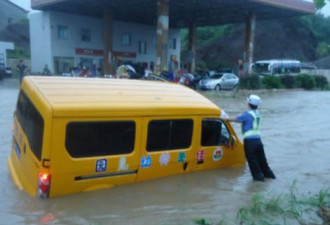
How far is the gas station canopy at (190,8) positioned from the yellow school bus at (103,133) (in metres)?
28.2

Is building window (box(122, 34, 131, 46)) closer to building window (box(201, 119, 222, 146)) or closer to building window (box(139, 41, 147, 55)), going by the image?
building window (box(139, 41, 147, 55))

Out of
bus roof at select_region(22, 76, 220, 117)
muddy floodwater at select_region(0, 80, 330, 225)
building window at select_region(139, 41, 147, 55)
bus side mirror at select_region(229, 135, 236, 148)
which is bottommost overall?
muddy floodwater at select_region(0, 80, 330, 225)

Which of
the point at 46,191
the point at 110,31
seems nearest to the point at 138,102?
the point at 46,191

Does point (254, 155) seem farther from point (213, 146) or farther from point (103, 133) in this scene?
point (103, 133)

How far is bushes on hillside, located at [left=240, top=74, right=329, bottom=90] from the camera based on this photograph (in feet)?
91.0

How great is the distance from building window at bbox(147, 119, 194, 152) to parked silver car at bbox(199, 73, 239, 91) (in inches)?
895

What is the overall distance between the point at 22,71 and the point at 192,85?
11152 mm

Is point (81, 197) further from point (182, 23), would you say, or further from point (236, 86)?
point (182, 23)

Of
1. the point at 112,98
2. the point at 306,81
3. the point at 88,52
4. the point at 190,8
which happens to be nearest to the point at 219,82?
the point at 306,81

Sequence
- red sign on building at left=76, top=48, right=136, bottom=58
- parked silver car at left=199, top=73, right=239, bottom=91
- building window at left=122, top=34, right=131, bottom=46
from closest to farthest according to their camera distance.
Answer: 1. parked silver car at left=199, top=73, right=239, bottom=91
2. red sign on building at left=76, top=48, right=136, bottom=58
3. building window at left=122, top=34, right=131, bottom=46

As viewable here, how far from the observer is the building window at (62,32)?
120 feet

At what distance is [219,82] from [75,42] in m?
15.1

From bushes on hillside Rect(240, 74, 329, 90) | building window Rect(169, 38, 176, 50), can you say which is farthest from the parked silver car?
building window Rect(169, 38, 176, 50)

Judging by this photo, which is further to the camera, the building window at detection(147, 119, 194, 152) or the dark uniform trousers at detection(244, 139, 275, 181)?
the dark uniform trousers at detection(244, 139, 275, 181)
